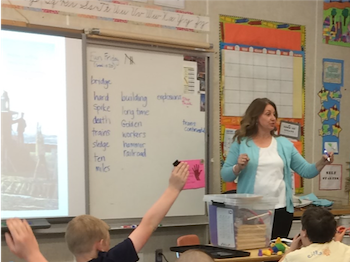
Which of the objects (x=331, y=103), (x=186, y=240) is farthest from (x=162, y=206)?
(x=331, y=103)

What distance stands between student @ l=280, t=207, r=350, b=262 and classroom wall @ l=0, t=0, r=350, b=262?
4.39 feet

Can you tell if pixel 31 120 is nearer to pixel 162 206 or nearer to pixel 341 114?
pixel 162 206

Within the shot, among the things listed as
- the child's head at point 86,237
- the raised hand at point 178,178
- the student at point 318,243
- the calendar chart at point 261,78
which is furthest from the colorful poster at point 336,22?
the child's head at point 86,237

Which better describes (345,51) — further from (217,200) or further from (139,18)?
(217,200)

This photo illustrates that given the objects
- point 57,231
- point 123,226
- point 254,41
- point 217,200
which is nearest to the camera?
point 217,200

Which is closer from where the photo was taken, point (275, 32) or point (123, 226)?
point (123, 226)

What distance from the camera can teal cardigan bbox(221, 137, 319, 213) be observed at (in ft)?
8.15

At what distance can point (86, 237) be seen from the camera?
134 centimetres

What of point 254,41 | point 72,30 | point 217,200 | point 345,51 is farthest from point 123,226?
point 345,51

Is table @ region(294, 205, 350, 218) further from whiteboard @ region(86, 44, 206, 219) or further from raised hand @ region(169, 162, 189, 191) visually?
raised hand @ region(169, 162, 189, 191)

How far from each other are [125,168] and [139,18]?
112cm

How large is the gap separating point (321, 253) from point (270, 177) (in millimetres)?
732

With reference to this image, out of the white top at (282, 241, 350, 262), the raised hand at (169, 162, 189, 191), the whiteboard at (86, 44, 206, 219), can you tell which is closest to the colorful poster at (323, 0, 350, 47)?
the whiteboard at (86, 44, 206, 219)

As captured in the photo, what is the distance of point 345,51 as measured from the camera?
3.84m
